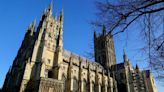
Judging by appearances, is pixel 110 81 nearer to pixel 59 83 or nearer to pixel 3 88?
pixel 59 83

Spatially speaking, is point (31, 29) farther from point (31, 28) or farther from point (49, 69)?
point (49, 69)

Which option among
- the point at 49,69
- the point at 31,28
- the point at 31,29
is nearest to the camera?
the point at 49,69

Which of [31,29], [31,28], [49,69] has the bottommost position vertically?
[49,69]

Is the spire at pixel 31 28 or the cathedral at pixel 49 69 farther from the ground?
the spire at pixel 31 28

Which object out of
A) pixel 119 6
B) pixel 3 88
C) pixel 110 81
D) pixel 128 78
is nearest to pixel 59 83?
pixel 3 88

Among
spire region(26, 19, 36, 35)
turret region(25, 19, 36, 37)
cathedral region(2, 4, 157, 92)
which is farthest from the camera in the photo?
spire region(26, 19, 36, 35)

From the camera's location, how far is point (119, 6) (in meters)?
6.56

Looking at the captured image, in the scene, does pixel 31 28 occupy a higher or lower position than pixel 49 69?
higher

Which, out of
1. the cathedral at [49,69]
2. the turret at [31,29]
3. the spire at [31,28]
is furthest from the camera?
the spire at [31,28]

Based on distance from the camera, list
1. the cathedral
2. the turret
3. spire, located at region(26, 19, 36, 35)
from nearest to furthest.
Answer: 1. the cathedral
2. the turret
3. spire, located at region(26, 19, 36, 35)

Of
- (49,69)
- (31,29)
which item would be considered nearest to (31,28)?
(31,29)

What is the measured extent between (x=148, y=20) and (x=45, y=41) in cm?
3299

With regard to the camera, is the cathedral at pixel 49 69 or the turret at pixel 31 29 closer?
the cathedral at pixel 49 69

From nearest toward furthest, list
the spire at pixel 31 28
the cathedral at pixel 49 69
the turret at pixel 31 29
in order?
the cathedral at pixel 49 69
the turret at pixel 31 29
the spire at pixel 31 28
